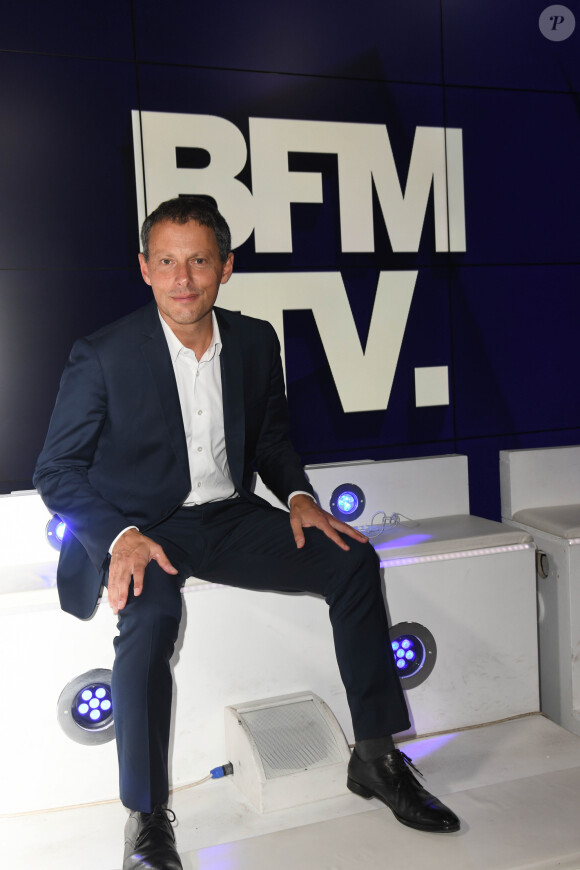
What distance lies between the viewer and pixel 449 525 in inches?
109

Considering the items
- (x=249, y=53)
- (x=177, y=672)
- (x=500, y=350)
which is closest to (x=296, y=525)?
(x=177, y=672)

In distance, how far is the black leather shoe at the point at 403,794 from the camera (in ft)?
6.24

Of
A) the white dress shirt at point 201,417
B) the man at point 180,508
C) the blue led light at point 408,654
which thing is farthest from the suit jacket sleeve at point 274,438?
the blue led light at point 408,654

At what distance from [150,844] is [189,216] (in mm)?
1440

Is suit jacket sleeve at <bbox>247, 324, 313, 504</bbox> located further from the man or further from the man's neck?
the man's neck

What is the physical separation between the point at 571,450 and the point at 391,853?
5.69 feet

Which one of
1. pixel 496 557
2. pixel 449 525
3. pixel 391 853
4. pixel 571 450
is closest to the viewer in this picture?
pixel 391 853

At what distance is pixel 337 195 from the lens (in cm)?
290

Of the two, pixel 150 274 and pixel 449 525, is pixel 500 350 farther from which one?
pixel 150 274

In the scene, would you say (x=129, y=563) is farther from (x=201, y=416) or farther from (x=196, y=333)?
(x=196, y=333)

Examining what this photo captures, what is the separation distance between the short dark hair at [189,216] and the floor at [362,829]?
1389mm

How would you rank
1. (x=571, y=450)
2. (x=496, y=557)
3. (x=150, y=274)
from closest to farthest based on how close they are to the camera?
(x=150, y=274), (x=496, y=557), (x=571, y=450)

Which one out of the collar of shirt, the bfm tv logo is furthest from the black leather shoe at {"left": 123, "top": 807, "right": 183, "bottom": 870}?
the bfm tv logo

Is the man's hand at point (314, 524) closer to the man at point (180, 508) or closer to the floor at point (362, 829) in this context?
the man at point (180, 508)
